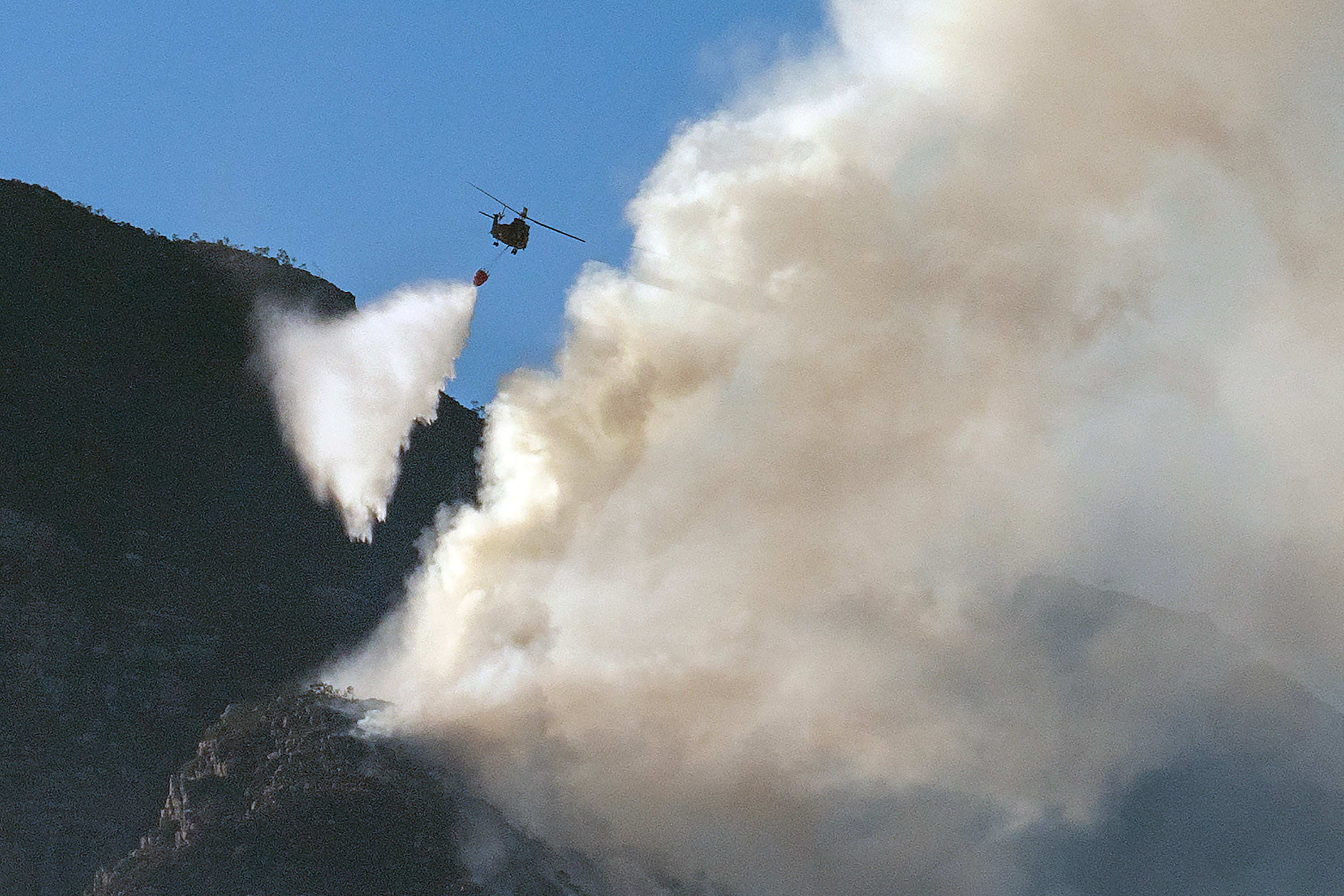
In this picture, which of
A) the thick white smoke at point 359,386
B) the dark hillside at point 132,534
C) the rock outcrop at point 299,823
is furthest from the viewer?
the thick white smoke at point 359,386

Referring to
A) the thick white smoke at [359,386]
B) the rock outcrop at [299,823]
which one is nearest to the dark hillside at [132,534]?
the thick white smoke at [359,386]

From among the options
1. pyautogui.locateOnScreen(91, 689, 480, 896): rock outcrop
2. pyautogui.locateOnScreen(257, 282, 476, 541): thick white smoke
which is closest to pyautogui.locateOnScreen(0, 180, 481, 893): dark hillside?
pyautogui.locateOnScreen(257, 282, 476, 541): thick white smoke

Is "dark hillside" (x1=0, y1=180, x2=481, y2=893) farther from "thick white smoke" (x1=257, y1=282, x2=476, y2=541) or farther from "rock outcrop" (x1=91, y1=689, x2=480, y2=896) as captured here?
"rock outcrop" (x1=91, y1=689, x2=480, y2=896)

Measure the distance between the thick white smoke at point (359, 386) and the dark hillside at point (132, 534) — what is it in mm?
1629

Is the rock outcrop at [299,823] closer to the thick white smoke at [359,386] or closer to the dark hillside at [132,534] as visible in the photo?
the dark hillside at [132,534]

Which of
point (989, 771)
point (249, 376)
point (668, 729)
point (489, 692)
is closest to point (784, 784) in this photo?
point (668, 729)

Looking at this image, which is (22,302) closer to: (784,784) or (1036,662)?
(784,784)

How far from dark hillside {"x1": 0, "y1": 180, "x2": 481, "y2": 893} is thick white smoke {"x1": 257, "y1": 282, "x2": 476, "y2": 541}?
163cm

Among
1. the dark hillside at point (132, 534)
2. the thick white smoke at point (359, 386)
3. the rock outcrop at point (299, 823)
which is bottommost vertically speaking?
the rock outcrop at point (299, 823)

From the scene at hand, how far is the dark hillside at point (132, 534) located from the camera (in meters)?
99.6

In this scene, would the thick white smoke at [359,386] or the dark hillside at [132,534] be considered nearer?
the dark hillside at [132,534]

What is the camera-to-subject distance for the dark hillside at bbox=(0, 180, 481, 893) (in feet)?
327

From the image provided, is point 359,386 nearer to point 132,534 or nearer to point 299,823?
point 132,534

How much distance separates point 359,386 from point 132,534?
23719 mm
